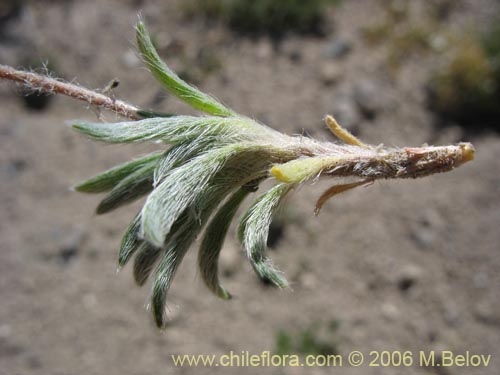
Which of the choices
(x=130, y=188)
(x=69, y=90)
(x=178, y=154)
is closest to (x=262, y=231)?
(x=178, y=154)

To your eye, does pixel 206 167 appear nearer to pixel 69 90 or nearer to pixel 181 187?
pixel 181 187

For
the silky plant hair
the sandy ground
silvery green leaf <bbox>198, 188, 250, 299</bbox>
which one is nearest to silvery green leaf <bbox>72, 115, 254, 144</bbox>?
the silky plant hair

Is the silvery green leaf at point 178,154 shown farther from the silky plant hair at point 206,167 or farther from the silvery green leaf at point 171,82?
the silvery green leaf at point 171,82

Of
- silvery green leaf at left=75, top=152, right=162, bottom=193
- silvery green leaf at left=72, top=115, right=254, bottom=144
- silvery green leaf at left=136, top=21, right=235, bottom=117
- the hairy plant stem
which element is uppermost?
silvery green leaf at left=136, top=21, right=235, bottom=117

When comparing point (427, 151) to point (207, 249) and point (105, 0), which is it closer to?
point (207, 249)

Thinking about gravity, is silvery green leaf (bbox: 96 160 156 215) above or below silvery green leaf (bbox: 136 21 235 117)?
below

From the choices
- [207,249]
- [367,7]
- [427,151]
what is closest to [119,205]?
[207,249]

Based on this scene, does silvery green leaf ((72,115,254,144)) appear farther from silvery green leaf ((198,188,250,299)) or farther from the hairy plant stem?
silvery green leaf ((198,188,250,299))
